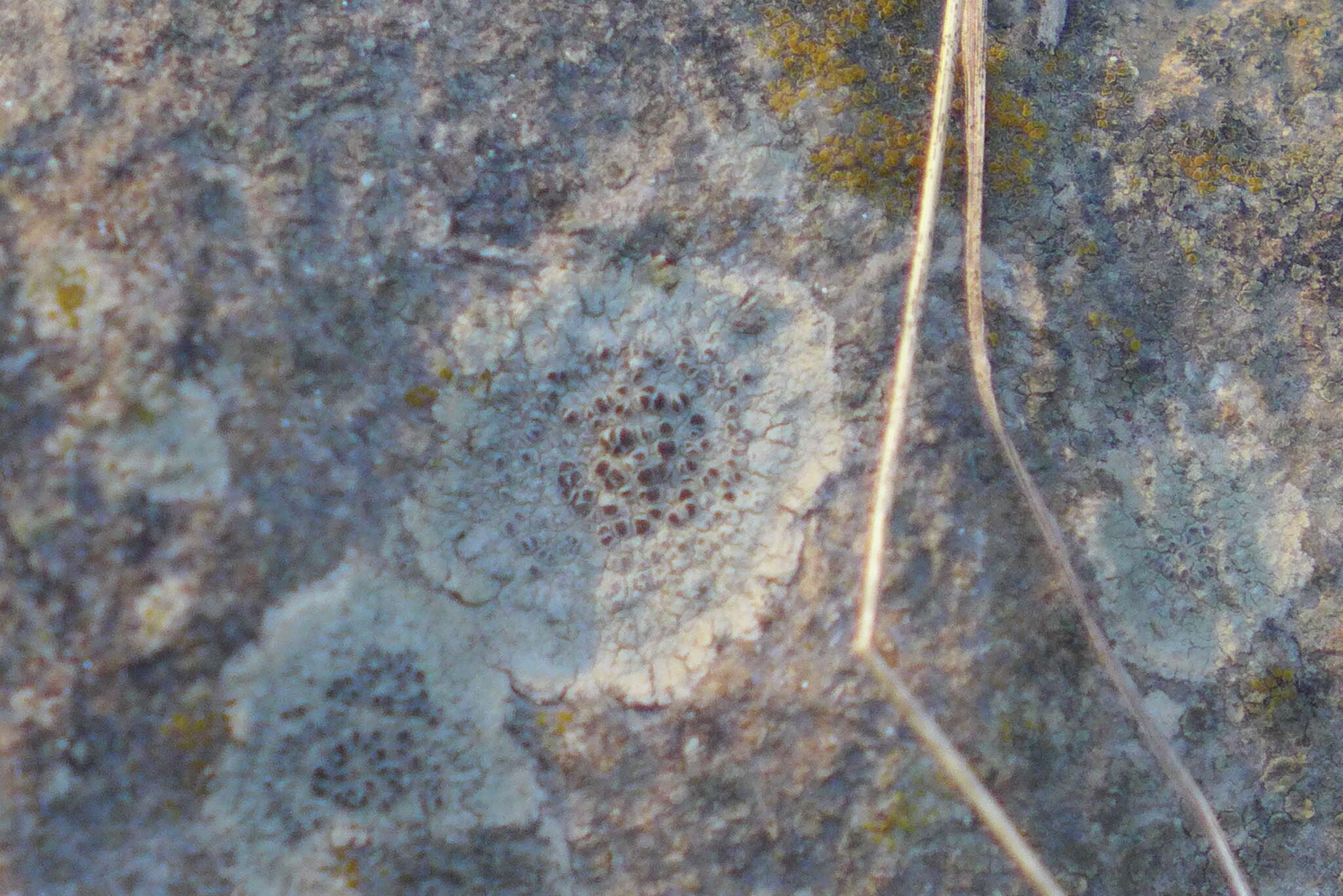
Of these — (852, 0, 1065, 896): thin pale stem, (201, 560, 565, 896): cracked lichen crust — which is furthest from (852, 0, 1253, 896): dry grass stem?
(201, 560, 565, 896): cracked lichen crust

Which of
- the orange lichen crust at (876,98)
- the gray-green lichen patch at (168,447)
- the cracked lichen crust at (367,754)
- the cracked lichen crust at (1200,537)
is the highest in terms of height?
the orange lichen crust at (876,98)

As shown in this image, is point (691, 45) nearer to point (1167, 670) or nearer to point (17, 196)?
point (17, 196)

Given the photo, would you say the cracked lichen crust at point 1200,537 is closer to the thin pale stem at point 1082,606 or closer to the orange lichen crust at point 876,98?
the thin pale stem at point 1082,606

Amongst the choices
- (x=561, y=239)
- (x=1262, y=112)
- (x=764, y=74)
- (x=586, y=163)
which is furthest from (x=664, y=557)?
(x=1262, y=112)

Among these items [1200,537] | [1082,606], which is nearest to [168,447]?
[1082,606]

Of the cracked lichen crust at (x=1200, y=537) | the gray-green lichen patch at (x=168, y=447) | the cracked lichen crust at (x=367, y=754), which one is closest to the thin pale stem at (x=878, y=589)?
the cracked lichen crust at (x=1200, y=537)

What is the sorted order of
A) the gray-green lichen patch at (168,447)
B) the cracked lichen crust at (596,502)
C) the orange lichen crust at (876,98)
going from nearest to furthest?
the gray-green lichen patch at (168,447)
the cracked lichen crust at (596,502)
the orange lichen crust at (876,98)

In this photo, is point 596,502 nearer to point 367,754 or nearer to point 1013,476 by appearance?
point 367,754
